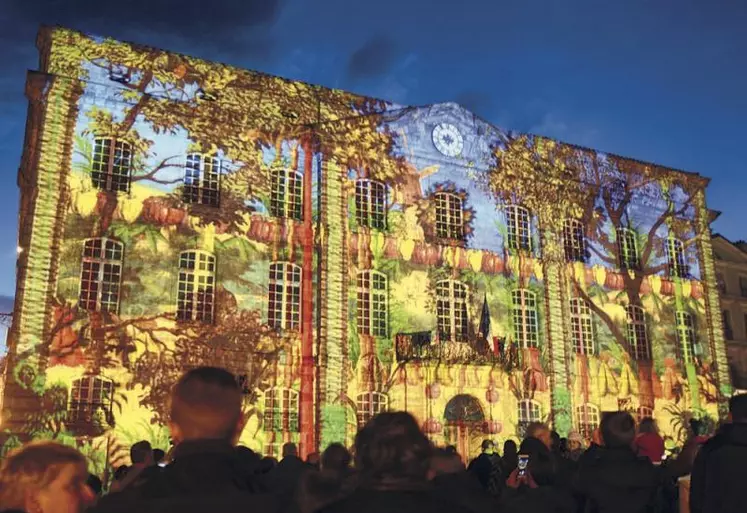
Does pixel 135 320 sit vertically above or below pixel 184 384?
above

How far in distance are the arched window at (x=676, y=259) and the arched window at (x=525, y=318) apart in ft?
23.9

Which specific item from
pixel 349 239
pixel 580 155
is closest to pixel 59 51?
pixel 349 239

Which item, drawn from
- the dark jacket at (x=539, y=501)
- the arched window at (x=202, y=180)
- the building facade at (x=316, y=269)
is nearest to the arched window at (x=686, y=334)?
the building facade at (x=316, y=269)

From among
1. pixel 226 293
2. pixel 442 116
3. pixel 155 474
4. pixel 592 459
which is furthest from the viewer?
pixel 442 116

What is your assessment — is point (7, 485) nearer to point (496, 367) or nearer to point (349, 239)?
point (349, 239)

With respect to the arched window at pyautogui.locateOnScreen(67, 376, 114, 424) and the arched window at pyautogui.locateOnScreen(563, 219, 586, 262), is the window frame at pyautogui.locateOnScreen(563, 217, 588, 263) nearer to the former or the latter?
the arched window at pyautogui.locateOnScreen(563, 219, 586, 262)

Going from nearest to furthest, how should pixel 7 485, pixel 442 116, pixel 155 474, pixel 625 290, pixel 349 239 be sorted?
pixel 155 474, pixel 7 485, pixel 349 239, pixel 442 116, pixel 625 290

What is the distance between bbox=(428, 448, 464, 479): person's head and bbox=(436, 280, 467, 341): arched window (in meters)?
19.8

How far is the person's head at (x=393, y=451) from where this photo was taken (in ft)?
9.64

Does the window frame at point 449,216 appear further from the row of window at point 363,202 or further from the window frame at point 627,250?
the window frame at point 627,250

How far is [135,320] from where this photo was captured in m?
20.9

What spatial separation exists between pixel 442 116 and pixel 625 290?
983cm

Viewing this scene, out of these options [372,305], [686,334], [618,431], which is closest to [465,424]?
[372,305]

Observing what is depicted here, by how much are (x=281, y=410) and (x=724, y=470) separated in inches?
717
